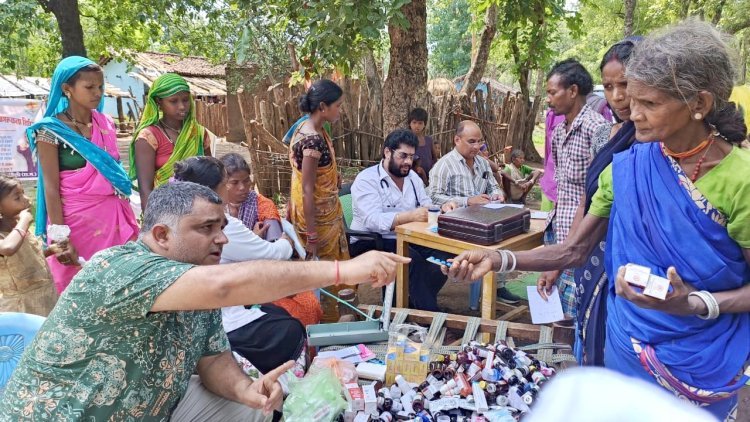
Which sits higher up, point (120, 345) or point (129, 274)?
point (129, 274)

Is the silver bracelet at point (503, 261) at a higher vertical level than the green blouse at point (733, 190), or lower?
lower

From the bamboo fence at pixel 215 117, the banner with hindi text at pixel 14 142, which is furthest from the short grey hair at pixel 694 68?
the bamboo fence at pixel 215 117

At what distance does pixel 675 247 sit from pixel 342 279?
105 centimetres

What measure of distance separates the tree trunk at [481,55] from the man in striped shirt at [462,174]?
20.7 feet

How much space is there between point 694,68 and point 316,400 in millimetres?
1825

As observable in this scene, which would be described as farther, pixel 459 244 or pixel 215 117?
pixel 215 117

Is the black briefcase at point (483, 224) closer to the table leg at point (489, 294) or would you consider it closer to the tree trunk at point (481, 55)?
the table leg at point (489, 294)

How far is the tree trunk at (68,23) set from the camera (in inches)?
246

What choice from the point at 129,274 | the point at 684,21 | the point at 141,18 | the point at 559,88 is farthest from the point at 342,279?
the point at 141,18

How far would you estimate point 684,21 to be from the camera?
1720 millimetres

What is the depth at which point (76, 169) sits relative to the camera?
342 centimetres

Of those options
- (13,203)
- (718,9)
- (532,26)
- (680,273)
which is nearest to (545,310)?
(680,273)

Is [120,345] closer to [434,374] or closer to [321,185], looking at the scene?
[434,374]

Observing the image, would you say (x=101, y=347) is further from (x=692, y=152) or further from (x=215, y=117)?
(x=215, y=117)
